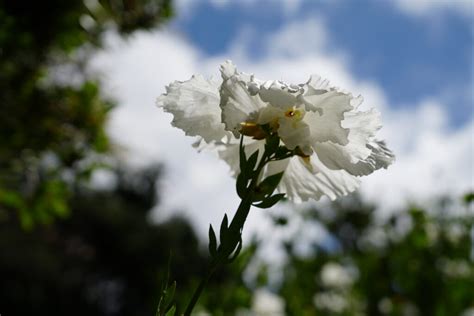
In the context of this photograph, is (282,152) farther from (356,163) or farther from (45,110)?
(45,110)

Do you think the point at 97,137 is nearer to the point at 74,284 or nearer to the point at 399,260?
the point at 399,260

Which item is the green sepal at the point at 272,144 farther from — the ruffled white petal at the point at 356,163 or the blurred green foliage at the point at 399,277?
the blurred green foliage at the point at 399,277

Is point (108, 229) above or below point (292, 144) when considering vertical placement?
above

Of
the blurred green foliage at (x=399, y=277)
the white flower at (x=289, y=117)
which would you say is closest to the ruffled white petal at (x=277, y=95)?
the white flower at (x=289, y=117)

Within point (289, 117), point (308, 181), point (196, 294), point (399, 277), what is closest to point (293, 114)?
point (289, 117)

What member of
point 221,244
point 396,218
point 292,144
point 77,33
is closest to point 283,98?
point 292,144

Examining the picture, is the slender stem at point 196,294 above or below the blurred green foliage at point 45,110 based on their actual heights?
below
